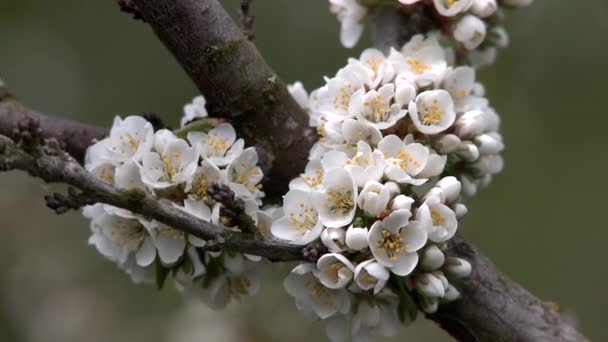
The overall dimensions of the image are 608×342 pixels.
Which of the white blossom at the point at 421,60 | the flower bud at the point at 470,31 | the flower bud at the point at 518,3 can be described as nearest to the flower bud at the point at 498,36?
the flower bud at the point at 518,3

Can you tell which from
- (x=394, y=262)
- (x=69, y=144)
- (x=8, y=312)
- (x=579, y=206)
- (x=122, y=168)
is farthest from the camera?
(x=579, y=206)

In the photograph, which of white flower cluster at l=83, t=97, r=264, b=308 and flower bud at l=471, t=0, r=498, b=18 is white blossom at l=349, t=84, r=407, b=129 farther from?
flower bud at l=471, t=0, r=498, b=18

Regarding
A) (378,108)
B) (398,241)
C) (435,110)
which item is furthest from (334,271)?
(435,110)

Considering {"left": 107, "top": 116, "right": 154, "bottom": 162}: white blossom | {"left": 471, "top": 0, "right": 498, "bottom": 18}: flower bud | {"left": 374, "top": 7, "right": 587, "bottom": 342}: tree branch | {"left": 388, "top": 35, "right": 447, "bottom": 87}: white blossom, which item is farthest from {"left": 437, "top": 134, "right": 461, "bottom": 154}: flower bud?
{"left": 107, "top": 116, "right": 154, "bottom": 162}: white blossom

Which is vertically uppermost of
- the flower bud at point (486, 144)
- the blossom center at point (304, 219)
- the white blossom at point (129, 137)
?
the white blossom at point (129, 137)

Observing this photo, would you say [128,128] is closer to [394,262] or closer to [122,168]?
[122,168]

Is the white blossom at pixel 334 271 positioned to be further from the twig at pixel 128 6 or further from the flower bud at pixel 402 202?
the twig at pixel 128 6

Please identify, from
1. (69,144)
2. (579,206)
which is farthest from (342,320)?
(579,206)
